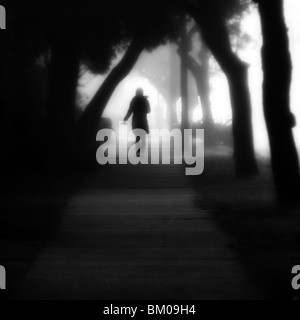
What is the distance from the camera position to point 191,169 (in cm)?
2256

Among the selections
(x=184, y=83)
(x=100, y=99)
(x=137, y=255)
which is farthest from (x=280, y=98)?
(x=184, y=83)

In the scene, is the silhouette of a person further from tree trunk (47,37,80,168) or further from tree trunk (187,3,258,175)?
tree trunk (187,3,258,175)

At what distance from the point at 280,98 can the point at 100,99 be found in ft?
42.7

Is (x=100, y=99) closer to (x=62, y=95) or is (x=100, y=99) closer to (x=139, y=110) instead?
(x=139, y=110)

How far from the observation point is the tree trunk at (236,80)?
1930cm

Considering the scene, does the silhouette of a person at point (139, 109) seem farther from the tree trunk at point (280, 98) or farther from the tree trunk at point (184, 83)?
the tree trunk at point (280, 98)

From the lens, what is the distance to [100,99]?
25.9 metres

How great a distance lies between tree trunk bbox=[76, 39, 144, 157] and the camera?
2564 centimetres

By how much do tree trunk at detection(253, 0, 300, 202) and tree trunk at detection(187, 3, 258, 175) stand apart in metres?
5.96

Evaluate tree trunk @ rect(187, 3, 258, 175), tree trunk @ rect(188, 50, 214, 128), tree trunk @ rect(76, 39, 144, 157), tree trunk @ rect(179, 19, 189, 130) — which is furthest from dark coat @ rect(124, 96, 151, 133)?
tree trunk @ rect(188, 50, 214, 128)

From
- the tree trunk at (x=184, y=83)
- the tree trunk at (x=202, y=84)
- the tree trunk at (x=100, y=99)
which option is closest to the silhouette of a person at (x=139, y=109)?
the tree trunk at (x=100, y=99)

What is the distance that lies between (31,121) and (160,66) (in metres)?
74.9
